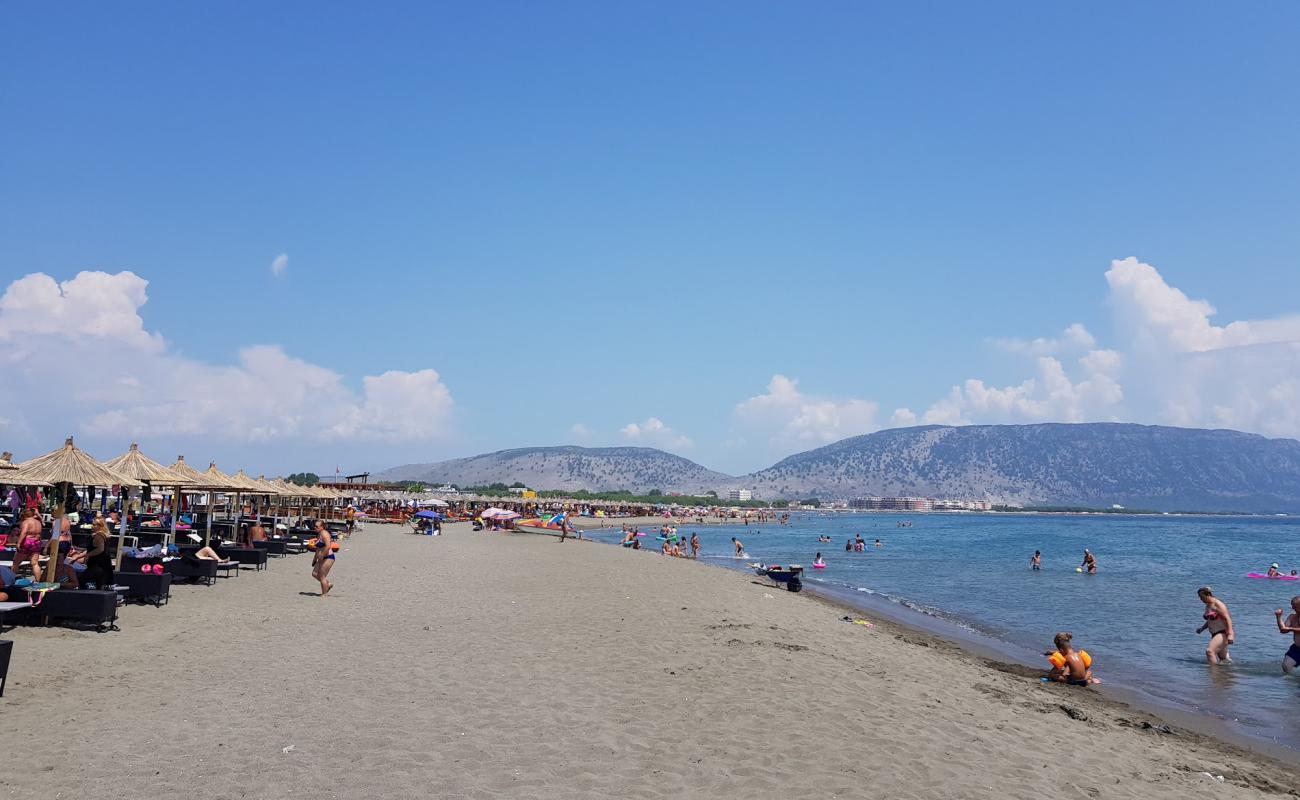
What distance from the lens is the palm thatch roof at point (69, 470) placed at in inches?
570

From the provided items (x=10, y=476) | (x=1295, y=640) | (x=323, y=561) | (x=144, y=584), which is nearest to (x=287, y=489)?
(x=10, y=476)

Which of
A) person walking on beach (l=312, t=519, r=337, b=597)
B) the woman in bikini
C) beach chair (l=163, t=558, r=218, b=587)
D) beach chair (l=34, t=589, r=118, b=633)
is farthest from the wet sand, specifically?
beach chair (l=163, t=558, r=218, b=587)

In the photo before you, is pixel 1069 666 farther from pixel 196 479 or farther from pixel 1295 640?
pixel 196 479

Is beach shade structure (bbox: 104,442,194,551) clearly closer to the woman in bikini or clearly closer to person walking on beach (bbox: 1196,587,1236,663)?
the woman in bikini

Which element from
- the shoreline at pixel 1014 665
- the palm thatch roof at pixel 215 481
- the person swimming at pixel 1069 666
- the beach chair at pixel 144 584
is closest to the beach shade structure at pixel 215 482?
the palm thatch roof at pixel 215 481

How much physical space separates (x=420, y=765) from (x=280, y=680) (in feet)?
10.5

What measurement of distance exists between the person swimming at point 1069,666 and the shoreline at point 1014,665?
20cm

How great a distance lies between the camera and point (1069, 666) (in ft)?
38.7

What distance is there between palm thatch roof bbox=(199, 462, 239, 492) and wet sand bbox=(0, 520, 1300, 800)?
27.9ft

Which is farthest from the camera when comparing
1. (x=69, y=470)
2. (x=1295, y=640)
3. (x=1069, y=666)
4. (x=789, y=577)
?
(x=789, y=577)

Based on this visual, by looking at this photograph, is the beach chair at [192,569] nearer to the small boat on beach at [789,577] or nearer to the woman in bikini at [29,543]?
the woman in bikini at [29,543]

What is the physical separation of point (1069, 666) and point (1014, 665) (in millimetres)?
1426

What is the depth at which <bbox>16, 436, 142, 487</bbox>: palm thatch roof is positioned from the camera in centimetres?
1448

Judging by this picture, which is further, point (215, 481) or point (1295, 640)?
point (215, 481)
